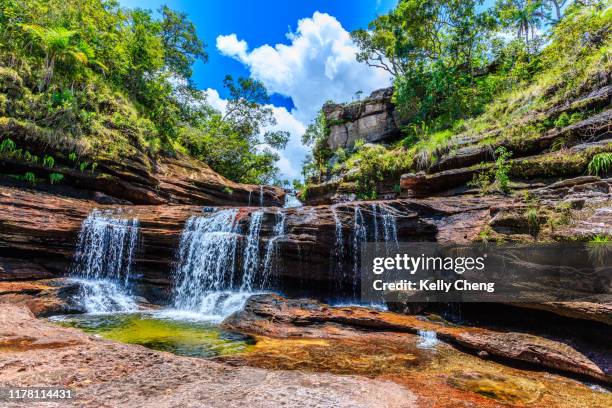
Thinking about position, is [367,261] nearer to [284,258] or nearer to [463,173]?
[284,258]

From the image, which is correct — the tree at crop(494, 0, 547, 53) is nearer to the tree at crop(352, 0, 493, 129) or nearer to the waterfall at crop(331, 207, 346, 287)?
the tree at crop(352, 0, 493, 129)

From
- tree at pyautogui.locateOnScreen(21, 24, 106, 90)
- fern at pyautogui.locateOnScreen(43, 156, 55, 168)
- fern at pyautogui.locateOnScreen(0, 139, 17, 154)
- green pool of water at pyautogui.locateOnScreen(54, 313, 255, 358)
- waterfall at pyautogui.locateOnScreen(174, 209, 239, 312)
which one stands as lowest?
green pool of water at pyautogui.locateOnScreen(54, 313, 255, 358)

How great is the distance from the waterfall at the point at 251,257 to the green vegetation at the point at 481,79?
8.72 metres

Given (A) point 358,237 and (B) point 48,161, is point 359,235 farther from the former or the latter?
(B) point 48,161

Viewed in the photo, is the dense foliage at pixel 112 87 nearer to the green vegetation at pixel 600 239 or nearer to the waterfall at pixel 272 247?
the waterfall at pixel 272 247

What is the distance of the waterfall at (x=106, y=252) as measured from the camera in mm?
11820

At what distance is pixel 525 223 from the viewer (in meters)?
8.31

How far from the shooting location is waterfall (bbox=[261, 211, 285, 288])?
12367 millimetres

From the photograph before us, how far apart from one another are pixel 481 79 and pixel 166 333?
2391 centimetres

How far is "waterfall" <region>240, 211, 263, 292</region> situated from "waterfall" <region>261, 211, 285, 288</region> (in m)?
0.40

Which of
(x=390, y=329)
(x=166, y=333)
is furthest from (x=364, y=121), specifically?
(x=166, y=333)

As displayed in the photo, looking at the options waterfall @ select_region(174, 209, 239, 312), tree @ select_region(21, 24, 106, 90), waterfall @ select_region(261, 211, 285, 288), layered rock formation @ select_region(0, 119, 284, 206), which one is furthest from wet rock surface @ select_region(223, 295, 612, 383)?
tree @ select_region(21, 24, 106, 90)

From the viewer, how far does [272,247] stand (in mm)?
12359

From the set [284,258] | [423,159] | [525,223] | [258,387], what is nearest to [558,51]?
[423,159]
